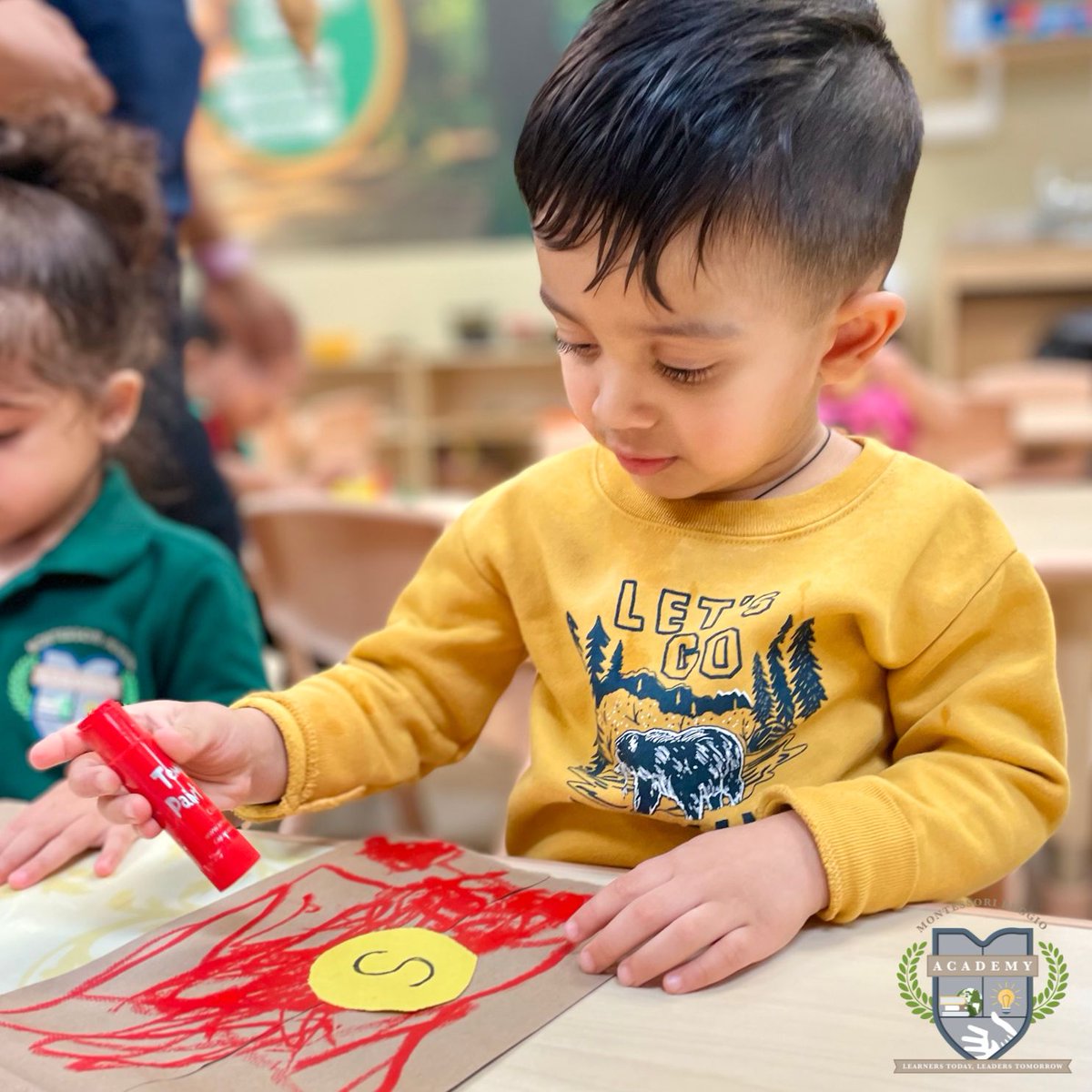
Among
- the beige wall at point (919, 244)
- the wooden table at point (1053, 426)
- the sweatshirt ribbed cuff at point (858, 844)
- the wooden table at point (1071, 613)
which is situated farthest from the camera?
the beige wall at point (919, 244)

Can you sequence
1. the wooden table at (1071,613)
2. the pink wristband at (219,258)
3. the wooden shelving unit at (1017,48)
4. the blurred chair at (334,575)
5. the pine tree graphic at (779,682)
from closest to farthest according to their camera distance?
the pine tree graphic at (779,682) → the wooden table at (1071,613) → the blurred chair at (334,575) → the pink wristband at (219,258) → the wooden shelving unit at (1017,48)

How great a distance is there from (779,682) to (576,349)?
22cm

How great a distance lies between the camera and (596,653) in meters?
0.76

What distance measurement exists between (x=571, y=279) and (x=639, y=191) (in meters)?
0.06

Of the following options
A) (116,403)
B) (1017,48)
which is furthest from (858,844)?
(1017,48)

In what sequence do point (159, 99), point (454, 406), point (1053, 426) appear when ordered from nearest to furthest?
point (159, 99), point (1053, 426), point (454, 406)

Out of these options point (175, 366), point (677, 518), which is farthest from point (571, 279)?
point (175, 366)

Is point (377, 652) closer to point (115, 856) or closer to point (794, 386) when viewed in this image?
point (115, 856)

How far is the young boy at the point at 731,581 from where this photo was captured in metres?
0.62

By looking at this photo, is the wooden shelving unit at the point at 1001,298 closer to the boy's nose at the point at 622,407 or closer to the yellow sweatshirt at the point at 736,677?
the yellow sweatshirt at the point at 736,677

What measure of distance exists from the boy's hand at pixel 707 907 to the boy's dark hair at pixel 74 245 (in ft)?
2.40

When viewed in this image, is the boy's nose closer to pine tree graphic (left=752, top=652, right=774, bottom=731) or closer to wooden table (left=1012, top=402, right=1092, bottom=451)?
pine tree graphic (left=752, top=652, right=774, bottom=731)

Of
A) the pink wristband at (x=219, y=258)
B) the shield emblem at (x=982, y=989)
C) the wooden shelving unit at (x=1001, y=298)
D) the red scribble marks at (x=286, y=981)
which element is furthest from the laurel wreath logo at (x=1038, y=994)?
the wooden shelving unit at (x=1001, y=298)

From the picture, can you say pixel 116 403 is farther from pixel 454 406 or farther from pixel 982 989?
pixel 454 406
